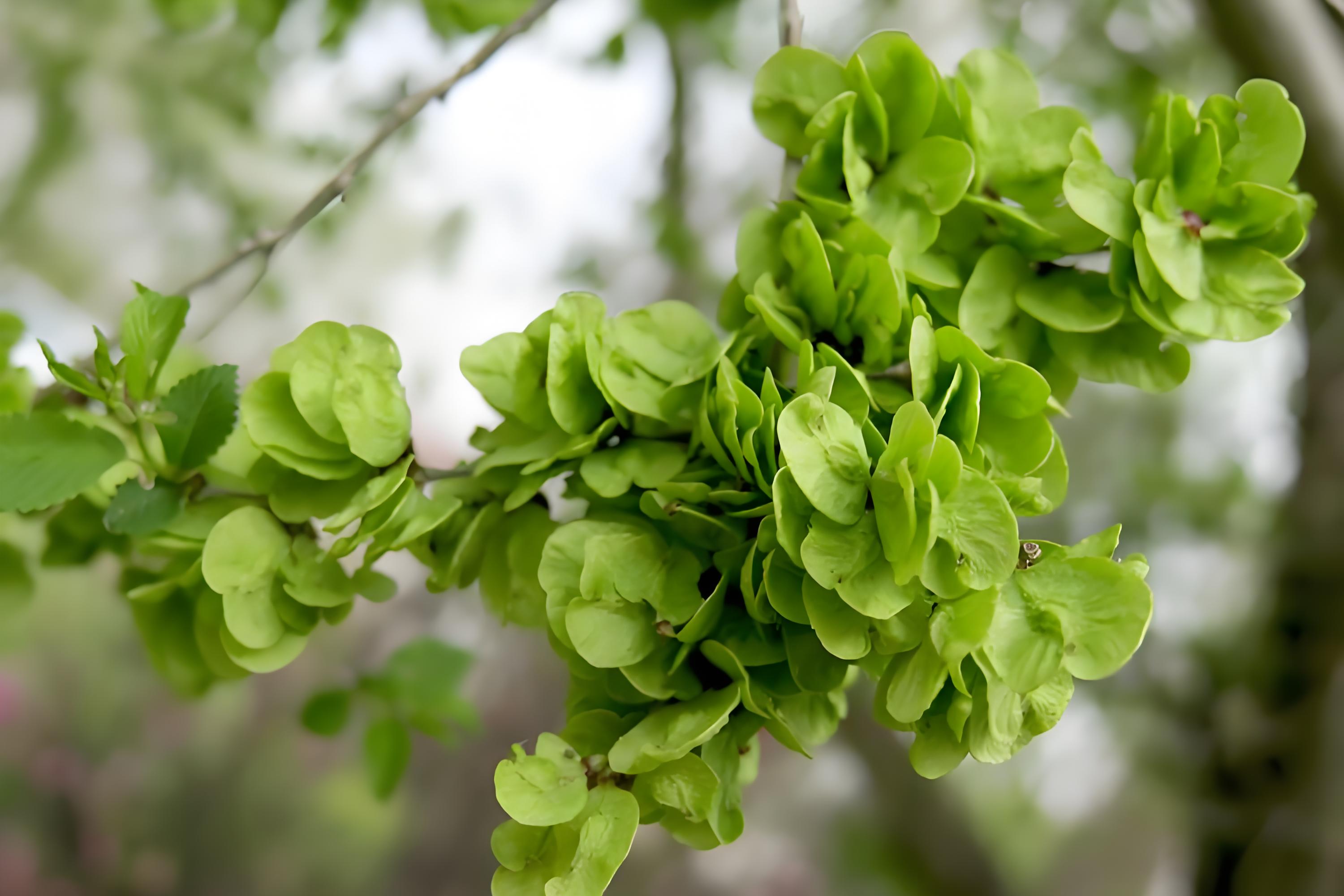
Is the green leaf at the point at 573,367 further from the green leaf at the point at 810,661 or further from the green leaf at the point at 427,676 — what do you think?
the green leaf at the point at 427,676

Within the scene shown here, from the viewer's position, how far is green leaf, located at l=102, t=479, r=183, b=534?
0.17 metres

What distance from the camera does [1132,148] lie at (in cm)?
48

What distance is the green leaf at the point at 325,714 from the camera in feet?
0.95

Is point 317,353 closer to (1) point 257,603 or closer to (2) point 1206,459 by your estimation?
(1) point 257,603

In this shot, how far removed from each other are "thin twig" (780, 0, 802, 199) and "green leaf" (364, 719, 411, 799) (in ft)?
0.78

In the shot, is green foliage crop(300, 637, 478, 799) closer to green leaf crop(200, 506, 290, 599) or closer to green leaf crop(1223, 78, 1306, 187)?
green leaf crop(200, 506, 290, 599)

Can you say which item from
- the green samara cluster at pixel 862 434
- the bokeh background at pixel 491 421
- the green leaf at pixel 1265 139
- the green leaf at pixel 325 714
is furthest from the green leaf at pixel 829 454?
the bokeh background at pixel 491 421

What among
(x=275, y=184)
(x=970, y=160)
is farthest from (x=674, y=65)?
(x=970, y=160)

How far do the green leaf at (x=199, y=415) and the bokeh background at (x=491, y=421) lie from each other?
26 cm

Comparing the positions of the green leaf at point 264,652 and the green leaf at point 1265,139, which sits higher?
the green leaf at point 264,652

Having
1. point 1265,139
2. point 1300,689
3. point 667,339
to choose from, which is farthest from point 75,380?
point 1300,689

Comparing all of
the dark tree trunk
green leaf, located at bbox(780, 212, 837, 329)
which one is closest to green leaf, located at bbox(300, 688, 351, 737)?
green leaf, located at bbox(780, 212, 837, 329)

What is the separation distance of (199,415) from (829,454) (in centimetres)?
14

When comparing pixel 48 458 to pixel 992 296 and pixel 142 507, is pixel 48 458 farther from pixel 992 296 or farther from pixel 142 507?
pixel 992 296
